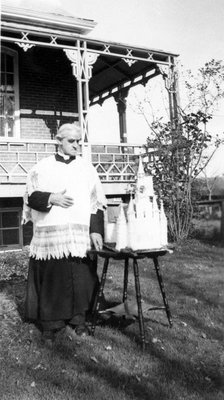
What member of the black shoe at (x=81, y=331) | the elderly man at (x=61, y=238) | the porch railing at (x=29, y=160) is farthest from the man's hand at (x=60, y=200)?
the porch railing at (x=29, y=160)

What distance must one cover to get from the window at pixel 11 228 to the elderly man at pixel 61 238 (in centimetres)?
645

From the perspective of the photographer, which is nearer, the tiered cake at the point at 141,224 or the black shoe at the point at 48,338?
the tiered cake at the point at 141,224

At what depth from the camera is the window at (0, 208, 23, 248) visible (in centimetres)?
1069

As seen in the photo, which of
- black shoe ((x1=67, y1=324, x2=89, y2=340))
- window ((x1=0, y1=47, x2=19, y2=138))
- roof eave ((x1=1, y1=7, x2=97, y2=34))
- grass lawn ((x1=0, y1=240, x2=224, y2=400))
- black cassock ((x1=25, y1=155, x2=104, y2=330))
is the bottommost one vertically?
grass lawn ((x1=0, y1=240, x2=224, y2=400))

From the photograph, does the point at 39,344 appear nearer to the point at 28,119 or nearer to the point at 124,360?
the point at 124,360

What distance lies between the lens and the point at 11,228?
10.7 m

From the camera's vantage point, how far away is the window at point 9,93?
36.4ft

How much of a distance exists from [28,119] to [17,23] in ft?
7.73

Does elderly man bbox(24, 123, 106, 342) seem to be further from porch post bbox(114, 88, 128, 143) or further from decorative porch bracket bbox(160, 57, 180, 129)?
porch post bbox(114, 88, 128, 143)

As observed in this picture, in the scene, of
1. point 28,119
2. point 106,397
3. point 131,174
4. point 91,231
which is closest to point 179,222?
point 131,174

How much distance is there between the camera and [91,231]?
14.7 ft

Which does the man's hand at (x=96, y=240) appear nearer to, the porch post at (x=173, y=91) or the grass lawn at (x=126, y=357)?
the grass lawn at (x=126, y=357)

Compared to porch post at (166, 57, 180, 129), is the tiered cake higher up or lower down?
lower down

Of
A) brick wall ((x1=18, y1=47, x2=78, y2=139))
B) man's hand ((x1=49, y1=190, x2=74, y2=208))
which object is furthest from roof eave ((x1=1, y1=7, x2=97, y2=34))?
man's hand ((x1=49, y1=190, x2=74, y2=208))
